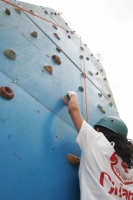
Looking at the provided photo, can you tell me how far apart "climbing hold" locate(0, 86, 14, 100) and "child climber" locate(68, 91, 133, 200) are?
1.30ft

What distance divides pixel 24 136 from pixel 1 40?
782 millimetres

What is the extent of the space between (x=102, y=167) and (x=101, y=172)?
3 cm

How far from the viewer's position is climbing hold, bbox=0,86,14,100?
89cm

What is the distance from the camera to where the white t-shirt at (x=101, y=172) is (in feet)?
2.65

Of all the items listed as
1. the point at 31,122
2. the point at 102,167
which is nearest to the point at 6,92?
the point at 31,122

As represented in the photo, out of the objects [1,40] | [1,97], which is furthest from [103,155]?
[1,40]

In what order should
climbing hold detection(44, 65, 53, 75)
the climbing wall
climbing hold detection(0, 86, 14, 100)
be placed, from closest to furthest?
the climbing wall < climbing hold detection(0, 86, 14, 100) < climbing hold detection(44, 65, 53, 75)

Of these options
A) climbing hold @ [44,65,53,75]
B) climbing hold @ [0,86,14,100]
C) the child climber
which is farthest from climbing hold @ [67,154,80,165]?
climbing hold @ [44,65,53,75]

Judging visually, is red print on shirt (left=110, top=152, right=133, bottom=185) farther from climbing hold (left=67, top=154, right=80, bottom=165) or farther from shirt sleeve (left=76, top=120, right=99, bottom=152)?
climbing hold (left=67, top=154, right=80, bottom=165)

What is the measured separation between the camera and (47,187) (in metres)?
0.85

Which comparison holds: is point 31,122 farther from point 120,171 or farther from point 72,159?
point 120,171

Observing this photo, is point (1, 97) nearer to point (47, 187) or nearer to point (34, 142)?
point (34, 142)

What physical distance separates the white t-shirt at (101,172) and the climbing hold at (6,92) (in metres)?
0.47

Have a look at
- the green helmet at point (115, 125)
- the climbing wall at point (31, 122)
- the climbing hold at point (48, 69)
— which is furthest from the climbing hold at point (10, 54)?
the green helmet at point (115, 125)
